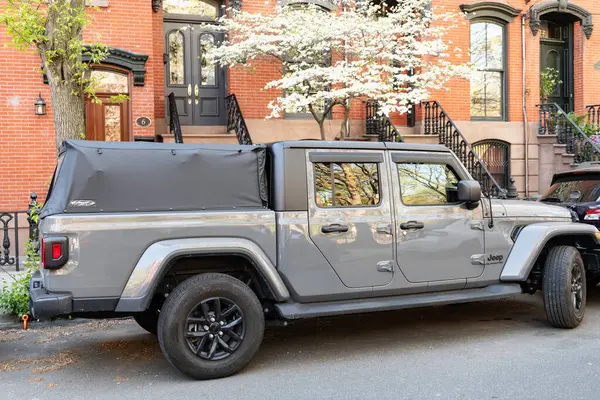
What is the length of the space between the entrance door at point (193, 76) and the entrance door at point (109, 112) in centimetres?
167

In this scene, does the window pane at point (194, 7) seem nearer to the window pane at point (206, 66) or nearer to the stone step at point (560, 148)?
the window pane at point (206, 66)

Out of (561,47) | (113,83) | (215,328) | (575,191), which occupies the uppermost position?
(561,47)

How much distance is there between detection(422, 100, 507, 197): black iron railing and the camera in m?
13.8

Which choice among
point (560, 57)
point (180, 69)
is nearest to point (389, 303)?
point (180, 69)

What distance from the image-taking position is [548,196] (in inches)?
331

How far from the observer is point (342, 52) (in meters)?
12.2

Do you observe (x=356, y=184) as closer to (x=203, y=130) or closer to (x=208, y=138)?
(x=208, y=138)

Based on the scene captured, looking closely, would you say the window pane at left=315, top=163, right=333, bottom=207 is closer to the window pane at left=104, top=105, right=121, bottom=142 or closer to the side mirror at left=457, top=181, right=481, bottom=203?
the side mirror at left=457, top=181, right=481, bottom=203

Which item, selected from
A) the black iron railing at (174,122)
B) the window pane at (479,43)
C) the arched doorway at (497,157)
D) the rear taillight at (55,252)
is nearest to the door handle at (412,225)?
the rear taillight at (55,252)

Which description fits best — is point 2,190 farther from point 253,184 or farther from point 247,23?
point 253,184

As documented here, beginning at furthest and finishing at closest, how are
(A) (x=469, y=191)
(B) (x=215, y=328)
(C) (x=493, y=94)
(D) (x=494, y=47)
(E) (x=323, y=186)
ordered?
(C) (x=493, y=94) → (D) (x=494, y=47) → (A) (x=469, y=191) → (E) (x=323, y=186) → (B) (x=215, y=328)

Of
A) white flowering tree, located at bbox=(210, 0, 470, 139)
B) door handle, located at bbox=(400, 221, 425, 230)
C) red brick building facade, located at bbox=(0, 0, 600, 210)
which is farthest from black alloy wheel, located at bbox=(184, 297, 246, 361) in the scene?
red brick building facade, located at bbox=(0, 0, 600, 210)

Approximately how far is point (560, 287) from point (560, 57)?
14.0 metres

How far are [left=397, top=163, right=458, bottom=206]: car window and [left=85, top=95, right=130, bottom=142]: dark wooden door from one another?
847 cm
